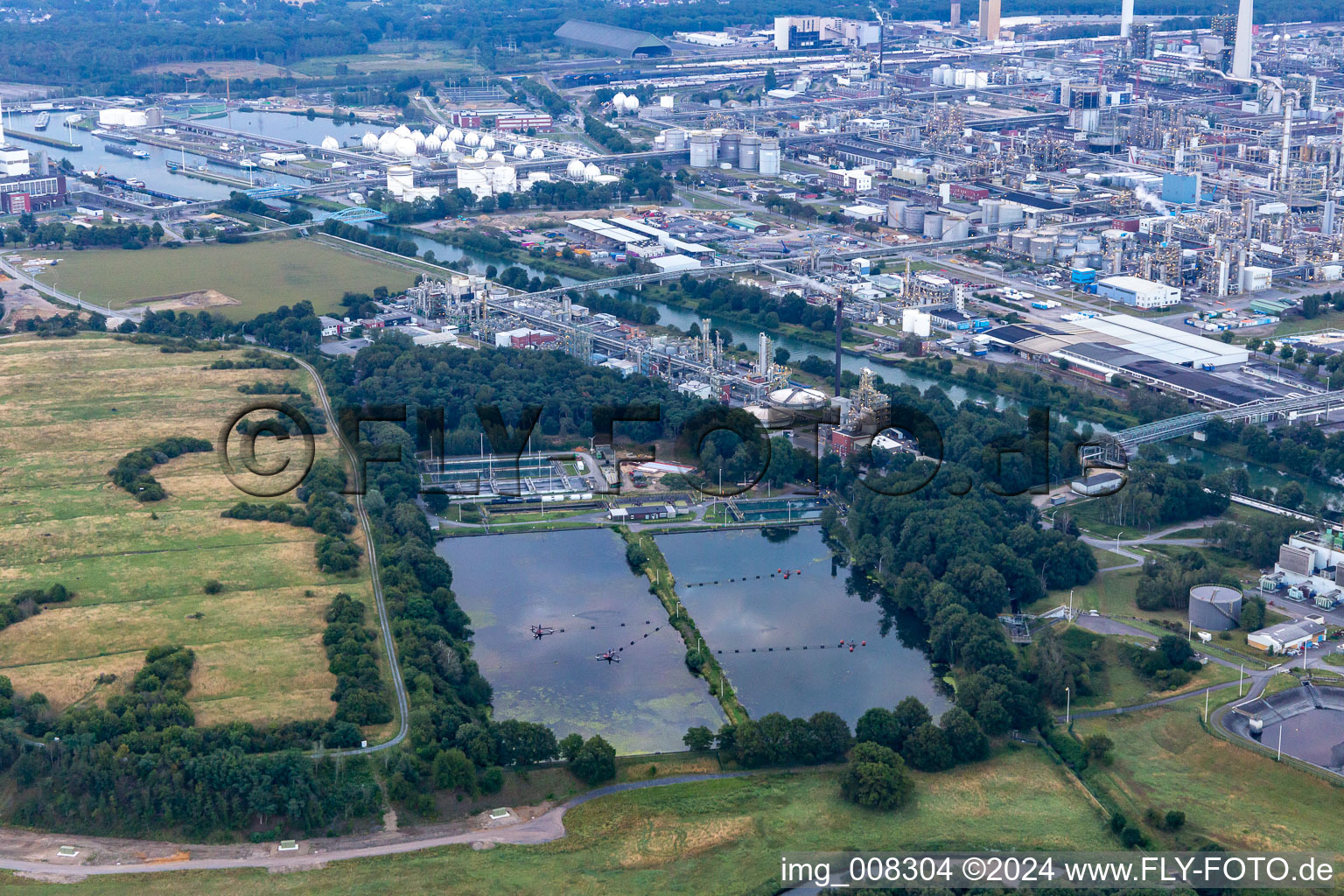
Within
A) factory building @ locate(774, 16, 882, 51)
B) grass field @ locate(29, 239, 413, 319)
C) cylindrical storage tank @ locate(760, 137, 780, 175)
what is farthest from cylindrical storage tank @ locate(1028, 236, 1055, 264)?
factory building @ locate(774, 16, 882, 51)

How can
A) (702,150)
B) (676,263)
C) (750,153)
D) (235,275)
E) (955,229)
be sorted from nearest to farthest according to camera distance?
(235,275)
(676,263)
(955,229)
(750,153)
(702,150)

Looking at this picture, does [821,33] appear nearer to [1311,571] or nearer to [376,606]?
[1311,571]

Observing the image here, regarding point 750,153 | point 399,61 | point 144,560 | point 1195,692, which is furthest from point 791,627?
point 399,61

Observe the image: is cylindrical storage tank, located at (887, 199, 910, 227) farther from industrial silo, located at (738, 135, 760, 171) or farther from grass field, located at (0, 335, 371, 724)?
grass field, located at (0, 335, 371, 724)

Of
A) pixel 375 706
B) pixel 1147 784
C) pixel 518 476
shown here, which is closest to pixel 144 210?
pixel 518 476

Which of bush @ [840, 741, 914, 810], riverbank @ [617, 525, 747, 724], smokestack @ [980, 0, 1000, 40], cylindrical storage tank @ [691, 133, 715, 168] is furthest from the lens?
smokestack @ [980, 0, 1000, 40]

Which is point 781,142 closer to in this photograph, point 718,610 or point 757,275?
point 757,275
